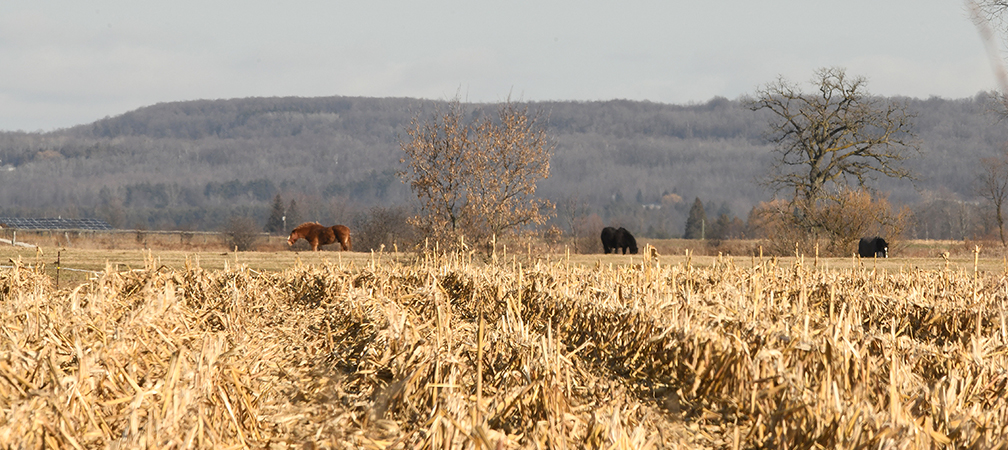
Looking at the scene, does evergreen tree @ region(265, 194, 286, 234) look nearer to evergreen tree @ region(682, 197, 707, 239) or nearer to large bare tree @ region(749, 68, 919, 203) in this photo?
evergreen tree @ region(682, 197, 707, 239)

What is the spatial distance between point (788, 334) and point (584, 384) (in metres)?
1.46

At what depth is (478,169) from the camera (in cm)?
2178

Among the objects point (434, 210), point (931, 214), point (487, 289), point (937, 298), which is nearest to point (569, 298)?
point (487, 289)

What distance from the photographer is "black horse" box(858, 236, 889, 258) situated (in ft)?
109

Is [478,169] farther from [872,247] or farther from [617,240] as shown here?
[617,240]

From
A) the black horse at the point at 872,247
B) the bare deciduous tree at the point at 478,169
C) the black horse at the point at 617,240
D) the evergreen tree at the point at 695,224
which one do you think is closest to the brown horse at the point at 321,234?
the bare deciduous tree at the point at 478,169

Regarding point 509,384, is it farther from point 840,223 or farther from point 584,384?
point 840,223

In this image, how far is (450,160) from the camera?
22297 mm

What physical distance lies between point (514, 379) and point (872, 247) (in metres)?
32.2

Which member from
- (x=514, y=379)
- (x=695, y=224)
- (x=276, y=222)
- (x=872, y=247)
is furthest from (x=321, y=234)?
(x=695, y=224)

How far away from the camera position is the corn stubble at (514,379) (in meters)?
3.97

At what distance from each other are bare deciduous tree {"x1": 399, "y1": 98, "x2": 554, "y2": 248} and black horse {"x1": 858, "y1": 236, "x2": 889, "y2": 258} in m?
17.9

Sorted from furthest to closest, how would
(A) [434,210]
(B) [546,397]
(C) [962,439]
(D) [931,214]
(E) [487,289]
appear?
(D) [931,214] < (A) [434,210] < (E) [487,289] < (B) [546,397] < (C) [962,439]

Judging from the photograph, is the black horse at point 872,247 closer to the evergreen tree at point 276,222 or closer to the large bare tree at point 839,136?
the large bare tree at point 839,136
